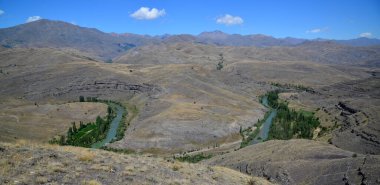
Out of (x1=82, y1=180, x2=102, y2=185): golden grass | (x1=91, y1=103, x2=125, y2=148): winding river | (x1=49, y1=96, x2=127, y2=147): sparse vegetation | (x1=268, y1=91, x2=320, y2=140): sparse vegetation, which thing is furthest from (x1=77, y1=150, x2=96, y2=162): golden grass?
(x1=268, y1=91, x2=320, y2=140): sparse vegetation

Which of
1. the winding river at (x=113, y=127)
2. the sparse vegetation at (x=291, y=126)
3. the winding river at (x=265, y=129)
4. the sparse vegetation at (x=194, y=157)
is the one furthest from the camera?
the sparse vegetation at (x=291, y=126)

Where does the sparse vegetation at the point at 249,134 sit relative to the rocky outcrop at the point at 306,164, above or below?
below

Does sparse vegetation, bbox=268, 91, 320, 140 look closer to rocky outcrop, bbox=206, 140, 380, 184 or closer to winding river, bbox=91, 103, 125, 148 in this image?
rocky outcrop, bbox=206, 140, 380, 184

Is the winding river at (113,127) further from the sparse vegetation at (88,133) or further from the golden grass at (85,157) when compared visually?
the golden grass at (85,157)

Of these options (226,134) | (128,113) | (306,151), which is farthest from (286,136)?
(128,113)

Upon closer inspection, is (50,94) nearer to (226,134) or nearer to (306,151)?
(226,134)

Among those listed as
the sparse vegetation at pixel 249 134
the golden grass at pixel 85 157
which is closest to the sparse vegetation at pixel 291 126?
the sparse vegetation at pixel 249 134

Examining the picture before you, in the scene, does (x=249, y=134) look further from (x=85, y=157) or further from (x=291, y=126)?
(x=85, y=157)

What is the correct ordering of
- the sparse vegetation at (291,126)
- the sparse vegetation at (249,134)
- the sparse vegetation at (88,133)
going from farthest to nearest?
the sparse vegetation at (291,126) < the sparse vegetation at (249,134) < the sparse vegetation at (88,133)
